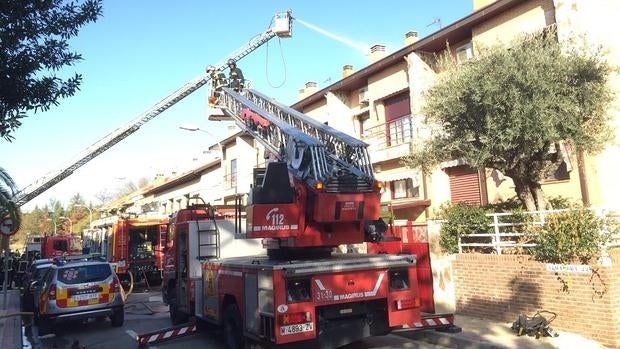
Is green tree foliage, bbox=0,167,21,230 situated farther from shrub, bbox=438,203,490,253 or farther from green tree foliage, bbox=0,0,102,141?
shrub, bbox=438,203,490,253

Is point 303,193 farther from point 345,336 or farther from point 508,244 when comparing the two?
point 508,244

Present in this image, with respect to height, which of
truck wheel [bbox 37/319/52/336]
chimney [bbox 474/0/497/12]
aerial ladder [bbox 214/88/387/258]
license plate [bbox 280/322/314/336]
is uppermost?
chimney [bbox 474/0/497/12]

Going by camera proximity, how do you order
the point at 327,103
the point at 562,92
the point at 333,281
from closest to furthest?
1. the point at 333,281
2. the point at 562,92
3. the point at 327,103

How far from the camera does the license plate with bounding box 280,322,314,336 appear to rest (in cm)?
729

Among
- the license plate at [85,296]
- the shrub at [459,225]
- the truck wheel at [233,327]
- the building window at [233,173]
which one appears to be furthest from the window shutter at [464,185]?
the building window at [233,173]

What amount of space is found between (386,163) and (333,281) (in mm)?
13727

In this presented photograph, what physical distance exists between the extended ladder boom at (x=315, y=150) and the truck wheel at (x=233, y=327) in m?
2.52

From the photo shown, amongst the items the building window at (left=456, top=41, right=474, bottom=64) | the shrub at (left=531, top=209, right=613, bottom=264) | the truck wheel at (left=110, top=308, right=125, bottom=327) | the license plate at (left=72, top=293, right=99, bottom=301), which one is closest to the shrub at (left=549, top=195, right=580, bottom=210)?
the shrub at (left=531, top=209, right=613, bottom=264)

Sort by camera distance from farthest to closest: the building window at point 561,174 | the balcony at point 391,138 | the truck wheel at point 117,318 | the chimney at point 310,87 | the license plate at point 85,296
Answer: the chimney at point 310,87 → the balcony at point 391,138 → the building window at point 561,174 → the truck wheel at point 117,318 → the license plate at point 85,296

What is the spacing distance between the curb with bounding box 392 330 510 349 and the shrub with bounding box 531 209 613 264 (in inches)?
82.0

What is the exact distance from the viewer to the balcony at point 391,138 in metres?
19.7

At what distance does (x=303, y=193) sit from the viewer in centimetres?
857

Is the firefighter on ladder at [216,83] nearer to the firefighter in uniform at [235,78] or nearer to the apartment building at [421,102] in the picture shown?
the firefighter in uniform at [235,78]

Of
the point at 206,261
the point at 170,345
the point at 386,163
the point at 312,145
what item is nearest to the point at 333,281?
the point at 312,145
